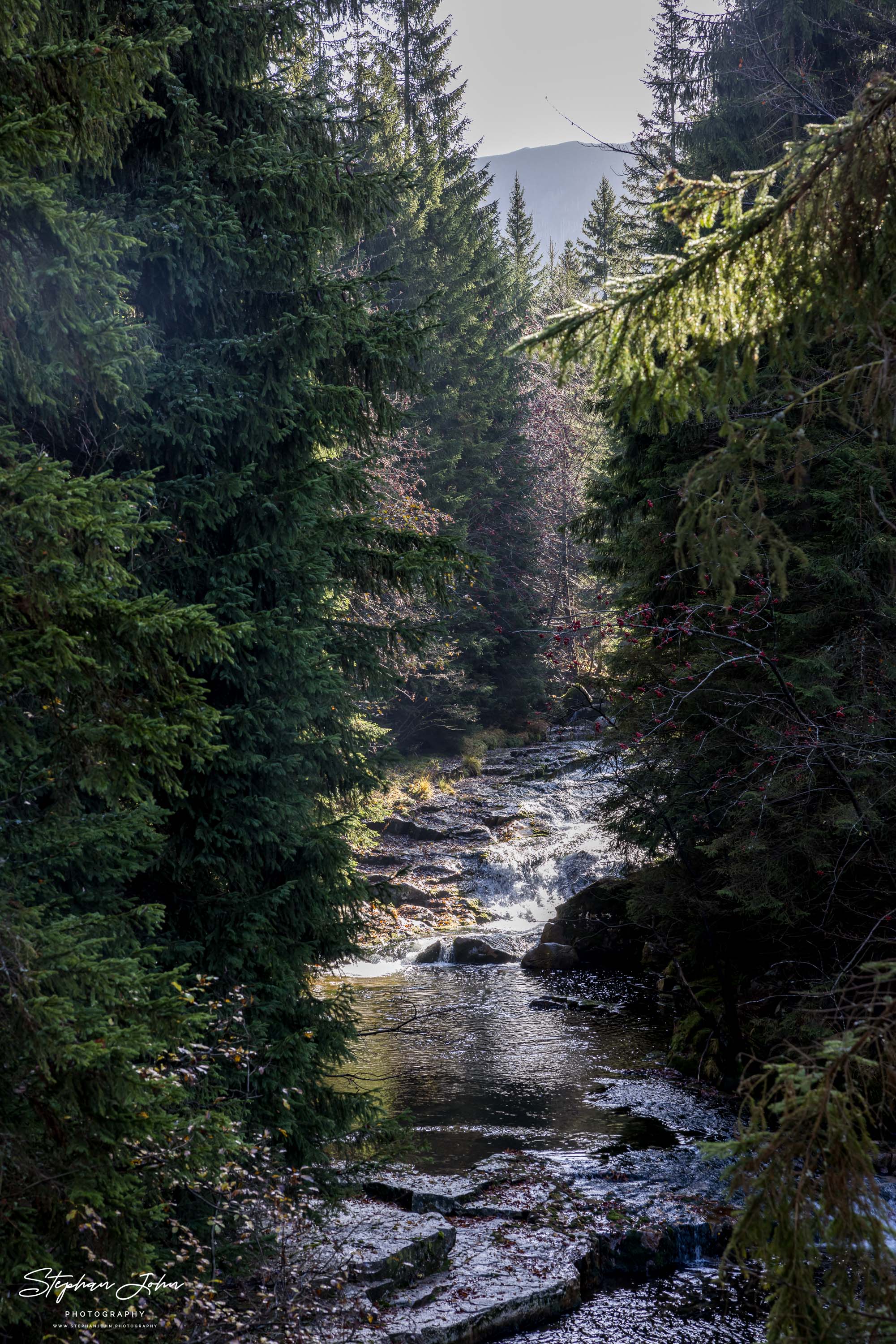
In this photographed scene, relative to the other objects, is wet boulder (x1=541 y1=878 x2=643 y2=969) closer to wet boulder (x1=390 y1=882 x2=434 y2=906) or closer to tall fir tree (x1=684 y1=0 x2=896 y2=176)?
wet boulder (x1=390 y1=882 x2=434 y2=906)

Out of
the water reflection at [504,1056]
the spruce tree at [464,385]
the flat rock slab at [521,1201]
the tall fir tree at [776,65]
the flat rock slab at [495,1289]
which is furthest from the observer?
the spruce tree at [464,385]

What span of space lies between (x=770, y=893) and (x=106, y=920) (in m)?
6.14

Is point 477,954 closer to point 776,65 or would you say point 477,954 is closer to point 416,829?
point 416,829

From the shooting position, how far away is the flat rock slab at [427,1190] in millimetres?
7402

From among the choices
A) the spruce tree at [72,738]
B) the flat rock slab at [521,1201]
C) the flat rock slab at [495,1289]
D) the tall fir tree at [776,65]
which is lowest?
the flat rock slab at [521,1201]

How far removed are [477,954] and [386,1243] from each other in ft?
30.4

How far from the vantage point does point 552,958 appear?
1502 centimetres

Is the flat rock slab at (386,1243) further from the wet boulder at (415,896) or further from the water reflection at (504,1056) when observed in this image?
the wet boulder at (415,896)

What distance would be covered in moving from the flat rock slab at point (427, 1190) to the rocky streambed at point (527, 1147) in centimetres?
2

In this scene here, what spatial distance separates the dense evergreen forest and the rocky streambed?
0.67 meters

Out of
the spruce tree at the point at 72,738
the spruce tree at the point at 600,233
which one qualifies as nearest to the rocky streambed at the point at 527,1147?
the spruce tree at the point at 72,738

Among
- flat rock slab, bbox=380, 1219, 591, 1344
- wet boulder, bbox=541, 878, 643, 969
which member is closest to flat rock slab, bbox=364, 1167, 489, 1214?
flat rock slab, bbox=380, 1219, 591, 1344

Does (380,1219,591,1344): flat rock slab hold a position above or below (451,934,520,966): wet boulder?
above

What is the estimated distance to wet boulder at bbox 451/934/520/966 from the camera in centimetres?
1554
